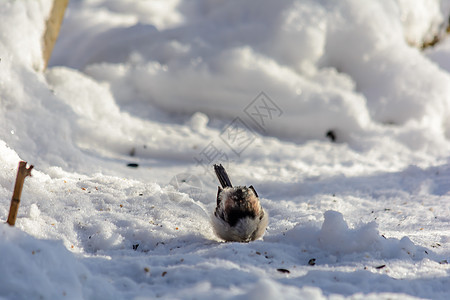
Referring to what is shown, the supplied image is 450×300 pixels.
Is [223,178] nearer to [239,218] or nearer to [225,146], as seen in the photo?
[239,218]

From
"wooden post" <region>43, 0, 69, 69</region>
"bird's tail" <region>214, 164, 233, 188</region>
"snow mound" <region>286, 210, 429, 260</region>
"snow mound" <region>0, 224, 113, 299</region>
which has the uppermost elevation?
"wooden post" <region>43, 0, 69, 69</region>

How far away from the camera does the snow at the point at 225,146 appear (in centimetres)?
193

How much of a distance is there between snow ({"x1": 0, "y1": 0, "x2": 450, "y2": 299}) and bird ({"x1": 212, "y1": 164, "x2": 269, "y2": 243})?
0.47 feet

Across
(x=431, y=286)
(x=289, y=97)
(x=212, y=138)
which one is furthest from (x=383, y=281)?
(x=289, y=97)

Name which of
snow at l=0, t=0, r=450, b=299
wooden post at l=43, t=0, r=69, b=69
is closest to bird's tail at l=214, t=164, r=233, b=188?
snow at l=0, t=0, r=450, b=299

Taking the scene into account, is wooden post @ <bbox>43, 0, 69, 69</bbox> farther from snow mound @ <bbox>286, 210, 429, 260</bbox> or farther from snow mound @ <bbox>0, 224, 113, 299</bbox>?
snow mound @ <bbox>286, 210, 429, 260</bbox>

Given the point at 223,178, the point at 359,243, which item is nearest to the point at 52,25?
the point at 223,178

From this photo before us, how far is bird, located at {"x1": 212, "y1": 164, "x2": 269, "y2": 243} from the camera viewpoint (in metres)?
2.49

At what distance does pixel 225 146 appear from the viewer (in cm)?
479

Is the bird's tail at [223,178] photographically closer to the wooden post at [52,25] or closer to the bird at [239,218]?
the bird at [239,218]

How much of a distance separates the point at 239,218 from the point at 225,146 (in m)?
2.33

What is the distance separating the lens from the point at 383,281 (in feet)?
6.28

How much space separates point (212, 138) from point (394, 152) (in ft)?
6.83

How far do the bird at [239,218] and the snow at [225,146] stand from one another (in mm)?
144
